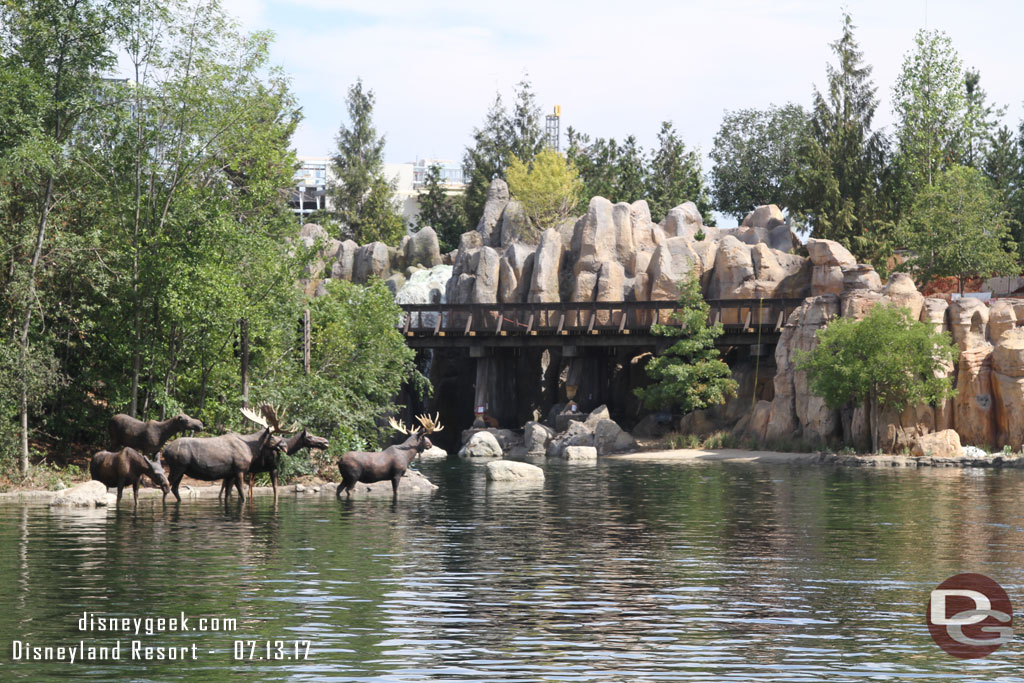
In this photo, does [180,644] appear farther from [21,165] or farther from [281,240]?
[281,240]

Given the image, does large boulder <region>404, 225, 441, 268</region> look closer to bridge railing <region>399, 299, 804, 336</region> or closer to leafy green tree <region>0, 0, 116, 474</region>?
bridge railing <region>399, 299, 804, 336</region>

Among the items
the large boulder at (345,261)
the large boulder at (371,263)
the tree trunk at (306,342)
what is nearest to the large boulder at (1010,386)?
the tree trunk at (306,342)

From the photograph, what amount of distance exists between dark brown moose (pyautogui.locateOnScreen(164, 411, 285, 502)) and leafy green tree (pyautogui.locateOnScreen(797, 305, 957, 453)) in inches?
1141

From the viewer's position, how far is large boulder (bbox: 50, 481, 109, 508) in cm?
2778

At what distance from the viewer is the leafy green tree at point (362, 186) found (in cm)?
9744

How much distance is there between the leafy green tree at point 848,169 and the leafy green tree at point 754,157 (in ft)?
56.5

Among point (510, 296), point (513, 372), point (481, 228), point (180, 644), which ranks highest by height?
point (481, 228)

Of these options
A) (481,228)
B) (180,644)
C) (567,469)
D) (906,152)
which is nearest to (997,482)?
(567,469)

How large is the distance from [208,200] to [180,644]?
23.3m

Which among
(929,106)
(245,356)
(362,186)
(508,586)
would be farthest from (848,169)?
(508,586)

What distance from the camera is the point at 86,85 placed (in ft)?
107

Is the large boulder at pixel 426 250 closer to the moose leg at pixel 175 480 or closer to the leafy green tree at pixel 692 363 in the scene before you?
the leafy green tree at pixel 692 363

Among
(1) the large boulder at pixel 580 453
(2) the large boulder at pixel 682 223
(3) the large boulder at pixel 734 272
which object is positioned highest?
(2) the large boulder at pixel 682 223

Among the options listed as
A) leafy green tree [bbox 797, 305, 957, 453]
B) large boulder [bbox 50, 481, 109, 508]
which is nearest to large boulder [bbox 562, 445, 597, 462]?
leafy green tree [bbox 797, 305, 957, 453]
